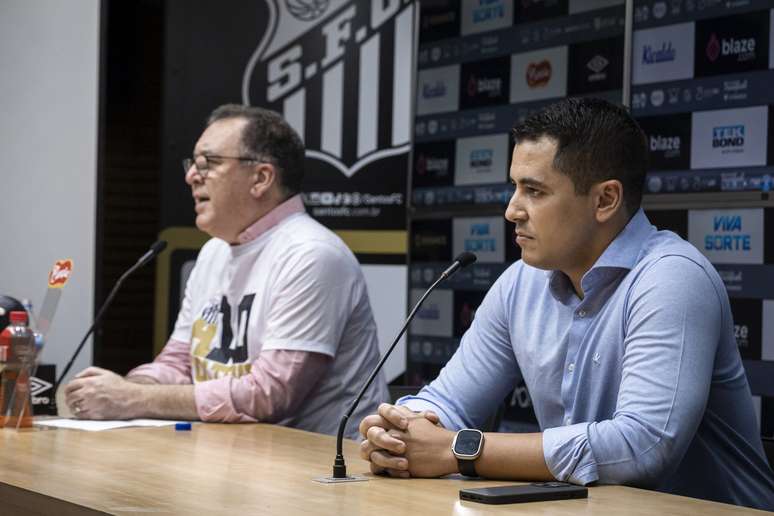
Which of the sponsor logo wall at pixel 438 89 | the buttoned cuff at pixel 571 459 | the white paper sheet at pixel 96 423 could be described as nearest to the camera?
the buttoned cuff at pixel 571 459

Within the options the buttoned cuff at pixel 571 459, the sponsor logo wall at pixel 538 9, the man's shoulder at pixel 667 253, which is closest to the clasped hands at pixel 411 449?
the buttoned cuff at pixel 571 459

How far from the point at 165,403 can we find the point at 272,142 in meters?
0.87

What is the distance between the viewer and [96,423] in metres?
2.85

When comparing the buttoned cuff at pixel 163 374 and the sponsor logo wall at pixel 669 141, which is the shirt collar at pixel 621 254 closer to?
the sponsor logo wall at pixel 669 141

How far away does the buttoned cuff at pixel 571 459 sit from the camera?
2006 millimetres

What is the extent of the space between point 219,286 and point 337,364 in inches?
16.9

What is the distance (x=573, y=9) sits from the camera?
3.90 metres

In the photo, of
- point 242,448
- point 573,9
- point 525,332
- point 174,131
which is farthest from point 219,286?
point 174,131

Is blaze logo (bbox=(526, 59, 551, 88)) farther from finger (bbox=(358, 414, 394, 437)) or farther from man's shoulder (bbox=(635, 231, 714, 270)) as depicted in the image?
finger (bbox=(358, 414, 394, 437))

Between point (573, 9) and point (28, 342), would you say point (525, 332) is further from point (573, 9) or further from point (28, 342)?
point (573, 9)

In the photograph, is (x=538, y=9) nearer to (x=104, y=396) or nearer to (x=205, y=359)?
(x=205, y=359)

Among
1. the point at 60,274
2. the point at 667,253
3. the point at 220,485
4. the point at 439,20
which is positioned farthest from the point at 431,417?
the point at 439,20

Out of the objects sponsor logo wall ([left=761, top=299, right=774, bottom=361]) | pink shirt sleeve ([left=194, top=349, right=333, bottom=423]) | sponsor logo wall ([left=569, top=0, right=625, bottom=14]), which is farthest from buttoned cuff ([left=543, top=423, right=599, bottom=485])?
sponsor logo wall ([left=569, top=0, right=625, bottom=14])

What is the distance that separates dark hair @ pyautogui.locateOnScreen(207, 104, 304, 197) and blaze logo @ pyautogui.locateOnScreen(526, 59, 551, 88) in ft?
3.21
